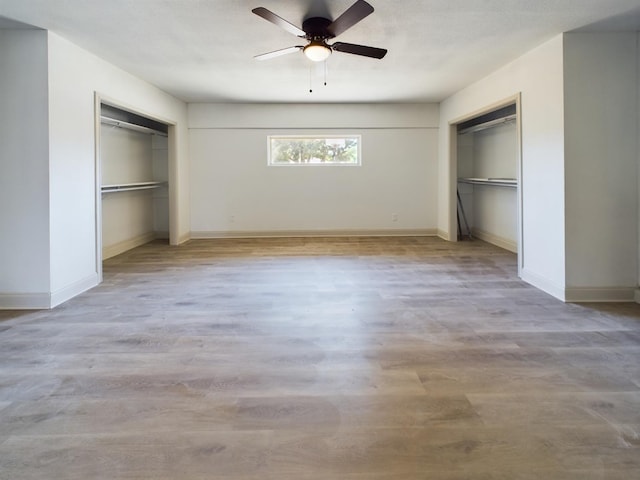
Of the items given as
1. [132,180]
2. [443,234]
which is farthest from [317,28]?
[443,234]

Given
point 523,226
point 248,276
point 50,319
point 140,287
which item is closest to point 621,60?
point 523,226

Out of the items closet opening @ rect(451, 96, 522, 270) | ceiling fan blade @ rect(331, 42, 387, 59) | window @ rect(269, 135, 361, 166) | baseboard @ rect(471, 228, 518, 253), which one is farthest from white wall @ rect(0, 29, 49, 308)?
baseboard @ rect(471, 228, 518, 253)

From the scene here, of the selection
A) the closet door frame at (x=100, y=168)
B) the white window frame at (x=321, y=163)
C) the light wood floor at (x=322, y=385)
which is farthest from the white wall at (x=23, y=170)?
the white window frame at (x=321, y=163)

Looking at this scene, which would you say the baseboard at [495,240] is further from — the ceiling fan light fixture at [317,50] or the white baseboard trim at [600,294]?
the ceiling fan light fixture at [317,50]

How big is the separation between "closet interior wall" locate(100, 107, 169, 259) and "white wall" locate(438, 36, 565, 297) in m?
4.87

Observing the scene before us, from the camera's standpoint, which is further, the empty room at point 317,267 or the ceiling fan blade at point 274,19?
the ceiling fan blade at point 274,19

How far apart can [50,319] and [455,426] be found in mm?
3093

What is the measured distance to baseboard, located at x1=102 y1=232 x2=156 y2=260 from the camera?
6257mm

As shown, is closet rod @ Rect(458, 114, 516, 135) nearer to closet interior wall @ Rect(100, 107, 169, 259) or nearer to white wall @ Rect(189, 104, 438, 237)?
white wall @ Rect(189, 104, 438, 237)

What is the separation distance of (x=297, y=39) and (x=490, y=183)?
4.15 m

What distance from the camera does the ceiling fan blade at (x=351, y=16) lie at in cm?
290

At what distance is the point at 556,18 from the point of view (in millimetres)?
3488

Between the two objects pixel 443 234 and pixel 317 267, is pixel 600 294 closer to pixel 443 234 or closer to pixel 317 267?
pixel 317 267

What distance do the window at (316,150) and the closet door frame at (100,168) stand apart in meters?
1.77
